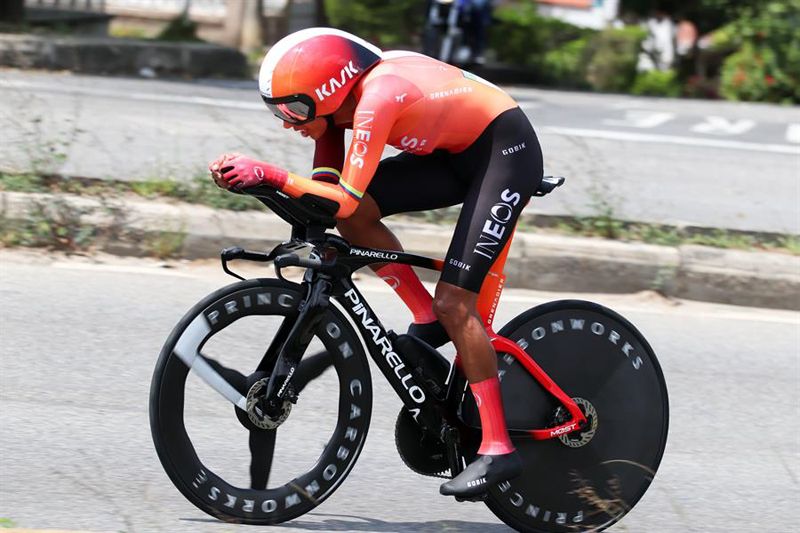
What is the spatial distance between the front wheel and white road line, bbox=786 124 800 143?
10231 mm

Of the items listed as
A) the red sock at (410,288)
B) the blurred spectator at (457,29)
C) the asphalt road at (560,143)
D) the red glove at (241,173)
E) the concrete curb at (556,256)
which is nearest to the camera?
the red glove at (241,173)

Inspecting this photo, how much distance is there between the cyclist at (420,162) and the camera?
3.70 meters

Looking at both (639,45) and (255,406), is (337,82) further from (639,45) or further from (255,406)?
(639,45)

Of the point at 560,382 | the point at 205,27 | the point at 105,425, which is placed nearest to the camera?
the point at 560,382

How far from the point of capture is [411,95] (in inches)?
150

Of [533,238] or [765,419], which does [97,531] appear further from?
[533,238]

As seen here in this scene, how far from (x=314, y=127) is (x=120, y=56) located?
11.5 m

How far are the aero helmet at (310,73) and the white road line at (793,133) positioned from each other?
1095cm

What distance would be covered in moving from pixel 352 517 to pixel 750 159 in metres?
9.02

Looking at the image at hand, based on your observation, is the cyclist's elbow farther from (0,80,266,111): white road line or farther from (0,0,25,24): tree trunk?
(0,0,25,24): tree trunk

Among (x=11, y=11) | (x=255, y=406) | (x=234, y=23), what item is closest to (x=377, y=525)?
(x=255, y=406)

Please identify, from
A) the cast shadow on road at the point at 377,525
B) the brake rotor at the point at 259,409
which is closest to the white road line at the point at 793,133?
the cast shadow on road at the point at 377,525

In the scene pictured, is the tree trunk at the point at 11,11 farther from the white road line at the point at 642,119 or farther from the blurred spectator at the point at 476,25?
the white road line at the point at 642,119

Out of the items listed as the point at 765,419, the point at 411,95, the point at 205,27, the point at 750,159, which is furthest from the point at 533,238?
the point at 205,27
